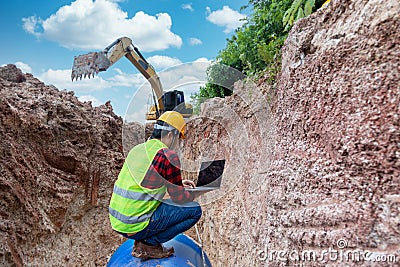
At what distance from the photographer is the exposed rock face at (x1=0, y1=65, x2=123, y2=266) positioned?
194 inches

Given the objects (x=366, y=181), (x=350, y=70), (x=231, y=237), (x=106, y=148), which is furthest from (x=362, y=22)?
(x=106, y=148)

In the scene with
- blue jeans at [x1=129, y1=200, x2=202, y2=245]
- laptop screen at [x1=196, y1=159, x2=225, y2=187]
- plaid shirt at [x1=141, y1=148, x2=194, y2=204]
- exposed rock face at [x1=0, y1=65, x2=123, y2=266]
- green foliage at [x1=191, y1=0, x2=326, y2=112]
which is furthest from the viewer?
exposed rock face at [x1=0, y1=65, x2=123, y2=266]

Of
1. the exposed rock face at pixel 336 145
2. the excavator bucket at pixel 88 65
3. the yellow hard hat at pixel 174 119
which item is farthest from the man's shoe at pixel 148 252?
the excavator bucket at pixel 88 65

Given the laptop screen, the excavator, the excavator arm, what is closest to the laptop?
the laptop screen

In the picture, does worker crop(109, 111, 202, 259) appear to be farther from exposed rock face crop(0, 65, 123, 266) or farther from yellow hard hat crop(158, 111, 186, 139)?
exposed rock face crop(0, 65, 123, 266)

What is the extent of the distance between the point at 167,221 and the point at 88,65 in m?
4.87

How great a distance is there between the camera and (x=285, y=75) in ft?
8.61

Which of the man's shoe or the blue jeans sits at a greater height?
the blue jeans

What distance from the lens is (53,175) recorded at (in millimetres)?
5992

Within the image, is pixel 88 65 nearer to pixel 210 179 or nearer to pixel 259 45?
pixel 259 45

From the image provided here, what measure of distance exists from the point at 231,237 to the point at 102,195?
4413 mm

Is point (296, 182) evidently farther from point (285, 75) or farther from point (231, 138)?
point (231, 138)

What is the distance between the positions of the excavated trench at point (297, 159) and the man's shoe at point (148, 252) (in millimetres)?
741

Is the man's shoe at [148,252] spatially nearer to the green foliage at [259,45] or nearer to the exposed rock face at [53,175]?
the green foliage at [259,45]
